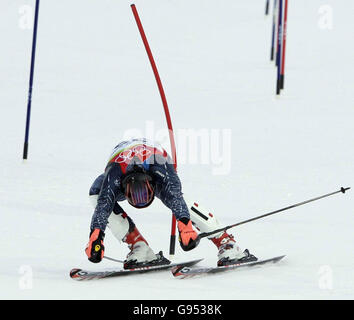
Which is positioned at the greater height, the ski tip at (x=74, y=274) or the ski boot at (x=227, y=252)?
the ski boot at (x=227, y=252)

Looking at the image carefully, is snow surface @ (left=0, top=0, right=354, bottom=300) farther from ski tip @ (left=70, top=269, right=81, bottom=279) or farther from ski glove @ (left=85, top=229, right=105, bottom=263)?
ski glove @ (left=85, top=229, right=105, bottom=263)

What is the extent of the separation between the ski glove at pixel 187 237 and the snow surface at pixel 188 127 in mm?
277

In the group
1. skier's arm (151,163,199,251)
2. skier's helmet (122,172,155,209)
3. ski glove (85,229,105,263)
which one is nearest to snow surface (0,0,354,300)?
ski glove (85,229,105,263)

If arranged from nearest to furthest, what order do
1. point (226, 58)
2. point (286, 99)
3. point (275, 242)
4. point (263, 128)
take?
point (275, 242) < point (263, 128) < point (286, 99) < point (226, 58)

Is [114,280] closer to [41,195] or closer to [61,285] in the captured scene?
[61,285]

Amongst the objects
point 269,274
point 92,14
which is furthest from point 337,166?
point 92,14

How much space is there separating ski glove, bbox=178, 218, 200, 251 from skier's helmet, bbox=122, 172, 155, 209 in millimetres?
300

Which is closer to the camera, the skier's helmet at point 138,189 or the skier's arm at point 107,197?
the skier's helmet at point 138,189

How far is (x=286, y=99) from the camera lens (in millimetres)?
15688

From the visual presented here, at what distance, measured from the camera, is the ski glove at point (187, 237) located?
706cm

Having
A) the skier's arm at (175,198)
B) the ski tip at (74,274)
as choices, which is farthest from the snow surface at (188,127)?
the skier's arm at (175,198)

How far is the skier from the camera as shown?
705 cm

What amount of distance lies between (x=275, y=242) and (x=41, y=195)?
3.51 metres

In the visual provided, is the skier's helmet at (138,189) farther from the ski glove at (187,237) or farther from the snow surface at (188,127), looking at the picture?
the snow surface at (188,127)
